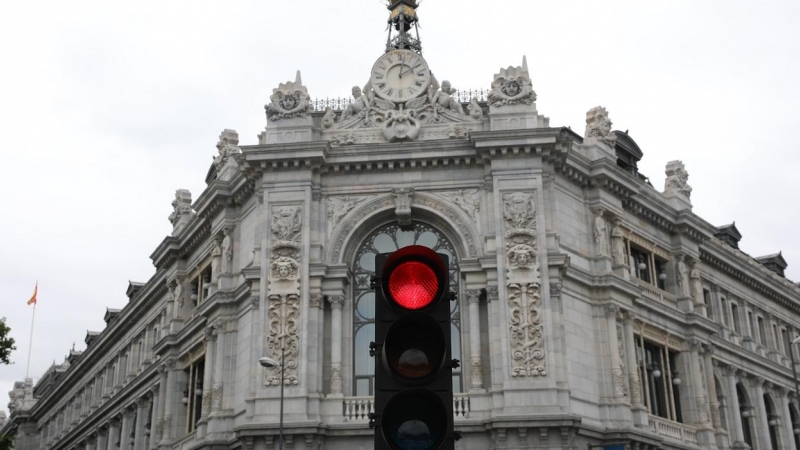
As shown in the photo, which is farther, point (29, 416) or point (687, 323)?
point (29, 416)

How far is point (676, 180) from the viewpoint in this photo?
47.5 meters

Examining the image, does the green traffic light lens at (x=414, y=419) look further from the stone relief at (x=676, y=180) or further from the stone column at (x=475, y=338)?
the stone relief at (x=676, y=180)

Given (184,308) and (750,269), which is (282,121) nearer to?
(184,308)

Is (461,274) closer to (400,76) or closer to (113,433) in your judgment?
(400,76)

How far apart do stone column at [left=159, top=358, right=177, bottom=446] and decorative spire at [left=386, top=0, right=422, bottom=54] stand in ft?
65.9

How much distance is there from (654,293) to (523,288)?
1109cm

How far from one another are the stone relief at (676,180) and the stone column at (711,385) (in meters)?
7.79

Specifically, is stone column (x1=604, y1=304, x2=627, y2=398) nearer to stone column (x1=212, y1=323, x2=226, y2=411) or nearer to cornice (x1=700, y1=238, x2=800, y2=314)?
cornice (x1=700, y1=238, x2=800, y2=314)

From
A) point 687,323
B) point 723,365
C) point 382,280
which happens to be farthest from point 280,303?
point 382,280

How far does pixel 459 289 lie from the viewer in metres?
36.7

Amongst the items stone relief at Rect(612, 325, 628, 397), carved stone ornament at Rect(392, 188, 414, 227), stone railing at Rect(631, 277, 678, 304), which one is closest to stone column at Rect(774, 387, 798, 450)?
stone railing at Rect(631, 277, 678, 304)

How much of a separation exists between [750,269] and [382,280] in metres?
51.3

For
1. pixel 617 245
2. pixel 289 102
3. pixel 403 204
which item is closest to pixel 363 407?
pixel 403 204

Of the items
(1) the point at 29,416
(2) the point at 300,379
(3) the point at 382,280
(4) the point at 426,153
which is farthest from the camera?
(1) the point at 29,416
